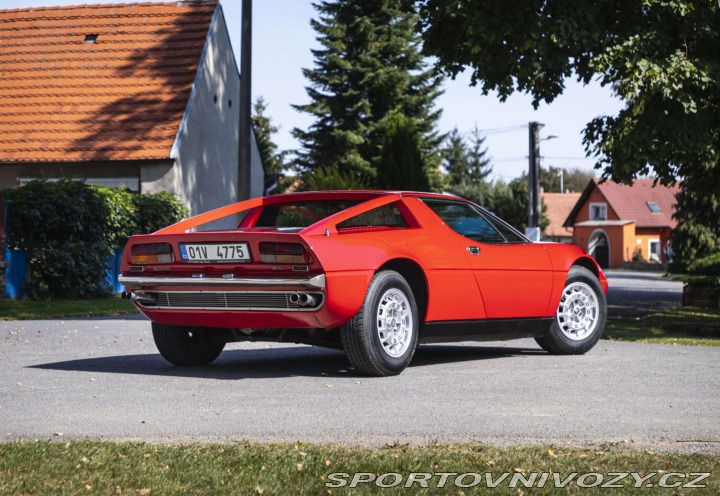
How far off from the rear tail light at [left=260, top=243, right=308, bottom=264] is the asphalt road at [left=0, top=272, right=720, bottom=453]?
0.93 meters

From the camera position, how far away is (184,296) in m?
8.79

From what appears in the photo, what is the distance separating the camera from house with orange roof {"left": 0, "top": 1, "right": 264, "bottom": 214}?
2575 centimetres

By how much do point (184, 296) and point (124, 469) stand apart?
3844 millimetres

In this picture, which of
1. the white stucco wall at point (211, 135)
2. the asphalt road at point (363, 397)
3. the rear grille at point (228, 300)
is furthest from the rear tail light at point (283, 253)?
the white stucco wall at point (211, 135)

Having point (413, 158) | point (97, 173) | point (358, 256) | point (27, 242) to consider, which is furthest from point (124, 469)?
point (413, 158)

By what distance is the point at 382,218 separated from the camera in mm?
9391

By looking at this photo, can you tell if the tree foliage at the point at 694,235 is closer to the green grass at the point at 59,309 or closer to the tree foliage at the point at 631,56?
the tree foliage at the point at 631,56

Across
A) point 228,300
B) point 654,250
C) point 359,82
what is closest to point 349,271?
point 228,300

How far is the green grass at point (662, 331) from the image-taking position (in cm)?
1323

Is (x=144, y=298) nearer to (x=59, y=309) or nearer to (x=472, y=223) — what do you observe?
(x=472, y=223)

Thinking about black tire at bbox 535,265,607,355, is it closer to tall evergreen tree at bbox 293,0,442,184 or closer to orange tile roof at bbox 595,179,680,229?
tall evergreen tree at bbox 293,0,442,184

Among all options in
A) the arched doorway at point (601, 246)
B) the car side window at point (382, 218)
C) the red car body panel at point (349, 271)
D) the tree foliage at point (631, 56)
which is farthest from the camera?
the arched doorway at point (601, 246)

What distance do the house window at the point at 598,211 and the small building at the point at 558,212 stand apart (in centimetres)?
1254

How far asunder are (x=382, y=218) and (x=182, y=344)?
6.60 feet
